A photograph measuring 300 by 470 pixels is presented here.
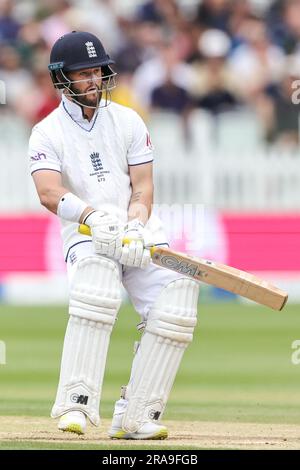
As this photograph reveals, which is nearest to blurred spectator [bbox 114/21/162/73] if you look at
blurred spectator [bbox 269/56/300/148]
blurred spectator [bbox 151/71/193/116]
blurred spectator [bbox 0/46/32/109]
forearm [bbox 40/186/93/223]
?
blurred spectator [bbox 151/71/193/116]

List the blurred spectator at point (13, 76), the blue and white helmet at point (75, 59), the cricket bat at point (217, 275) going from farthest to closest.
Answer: the blurred spectator at point (13, 76) < the blue and white helmet at point (75, 59) < the cricket bat at point (217, 275)

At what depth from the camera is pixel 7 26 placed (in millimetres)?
14164

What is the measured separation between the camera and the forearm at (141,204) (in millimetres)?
6004

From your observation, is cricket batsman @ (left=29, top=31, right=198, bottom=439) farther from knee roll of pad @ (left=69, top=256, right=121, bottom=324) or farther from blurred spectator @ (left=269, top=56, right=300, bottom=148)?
blurred spectator @ (left=269, top=56, right=300, bottom=148)

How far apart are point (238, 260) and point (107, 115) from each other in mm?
6610

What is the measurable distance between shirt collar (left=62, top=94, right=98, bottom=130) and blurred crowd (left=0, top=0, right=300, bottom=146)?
688cm

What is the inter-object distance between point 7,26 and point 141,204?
335 inches

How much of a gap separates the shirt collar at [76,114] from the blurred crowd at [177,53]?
688cm

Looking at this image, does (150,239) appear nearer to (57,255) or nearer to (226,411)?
(226,411)

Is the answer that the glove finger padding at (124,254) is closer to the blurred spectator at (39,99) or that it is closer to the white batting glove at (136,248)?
the white batting glove at (136,248)

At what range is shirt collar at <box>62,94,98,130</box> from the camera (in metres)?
6.04

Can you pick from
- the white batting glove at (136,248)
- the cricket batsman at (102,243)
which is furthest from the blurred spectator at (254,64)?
the white batting glove at (136,248)

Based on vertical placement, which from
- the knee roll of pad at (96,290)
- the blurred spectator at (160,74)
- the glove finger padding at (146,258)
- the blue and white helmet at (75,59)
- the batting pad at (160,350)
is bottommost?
the batting pad at (160,350)
